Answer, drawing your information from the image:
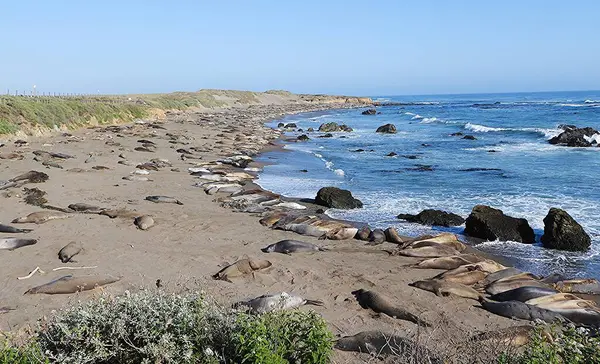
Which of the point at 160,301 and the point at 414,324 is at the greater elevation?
the point at 160,301

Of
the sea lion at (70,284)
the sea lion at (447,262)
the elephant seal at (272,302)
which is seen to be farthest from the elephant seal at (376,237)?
the sea lion at (70,284)

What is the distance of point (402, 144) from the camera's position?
35875 mm

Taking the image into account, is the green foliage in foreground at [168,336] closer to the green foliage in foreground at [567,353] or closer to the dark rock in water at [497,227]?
the green foliage in foreground at [567,353]

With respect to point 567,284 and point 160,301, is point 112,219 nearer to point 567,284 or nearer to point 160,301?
point 160,301

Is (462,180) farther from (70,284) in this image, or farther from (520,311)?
(70,284)

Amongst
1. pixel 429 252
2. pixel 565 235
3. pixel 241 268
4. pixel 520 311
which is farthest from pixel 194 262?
pixel 565 235

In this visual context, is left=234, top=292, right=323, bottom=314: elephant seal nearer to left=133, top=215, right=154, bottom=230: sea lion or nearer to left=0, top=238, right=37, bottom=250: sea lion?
left=133, top=215, right=154, bottom=230: sea lion

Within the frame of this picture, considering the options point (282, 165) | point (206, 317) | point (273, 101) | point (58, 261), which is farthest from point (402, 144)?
point (273, 101)

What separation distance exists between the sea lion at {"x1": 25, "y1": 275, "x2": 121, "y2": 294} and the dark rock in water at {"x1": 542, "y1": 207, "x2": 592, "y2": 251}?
954cm

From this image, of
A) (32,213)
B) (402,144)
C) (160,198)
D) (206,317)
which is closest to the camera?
(206,317)

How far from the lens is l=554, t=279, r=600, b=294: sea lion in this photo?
8414mm

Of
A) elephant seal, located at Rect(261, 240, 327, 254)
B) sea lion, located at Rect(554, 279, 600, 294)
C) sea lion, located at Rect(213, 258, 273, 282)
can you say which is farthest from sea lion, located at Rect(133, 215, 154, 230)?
sea lion, located at Rect(554, 279, 600, 294)

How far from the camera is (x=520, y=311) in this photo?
7340 millimetres

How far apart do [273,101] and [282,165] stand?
10485 cm
